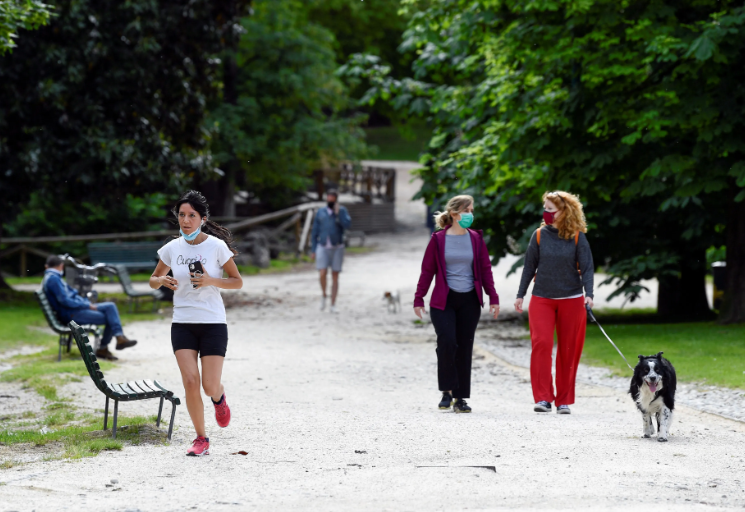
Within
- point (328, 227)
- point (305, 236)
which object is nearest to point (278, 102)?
point (305, 236)

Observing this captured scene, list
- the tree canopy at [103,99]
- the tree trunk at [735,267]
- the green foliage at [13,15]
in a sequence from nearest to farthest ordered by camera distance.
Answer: the green foliage at [13,15], the tree trunk at [735,267], the tree canopy at [103,99]

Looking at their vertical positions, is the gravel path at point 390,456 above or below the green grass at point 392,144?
below

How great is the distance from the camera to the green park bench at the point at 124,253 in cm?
2194

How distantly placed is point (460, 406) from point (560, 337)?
1.09 metres

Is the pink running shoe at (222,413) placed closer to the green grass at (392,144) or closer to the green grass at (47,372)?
the green grass at (47,372)

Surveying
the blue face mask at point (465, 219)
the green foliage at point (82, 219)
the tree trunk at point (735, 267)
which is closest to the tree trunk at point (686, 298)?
the tree trunk at point (735, 267)

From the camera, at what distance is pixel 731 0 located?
1314 centimetres

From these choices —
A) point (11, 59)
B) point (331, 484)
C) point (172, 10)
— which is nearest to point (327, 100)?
point (172, 10)

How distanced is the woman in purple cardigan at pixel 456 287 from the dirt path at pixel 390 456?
43 cm

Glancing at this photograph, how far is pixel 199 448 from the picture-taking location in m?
6.76

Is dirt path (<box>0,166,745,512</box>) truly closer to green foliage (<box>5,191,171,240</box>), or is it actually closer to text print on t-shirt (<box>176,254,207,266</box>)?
text print on t-shirt (<box>176,254,207,266</box>)

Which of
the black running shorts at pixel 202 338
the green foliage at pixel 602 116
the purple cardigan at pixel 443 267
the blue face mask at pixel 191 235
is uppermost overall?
the green foliage at pixel 602 116

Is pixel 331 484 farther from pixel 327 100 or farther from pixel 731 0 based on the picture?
pixel 327 100

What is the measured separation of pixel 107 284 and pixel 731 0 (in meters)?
15.1
